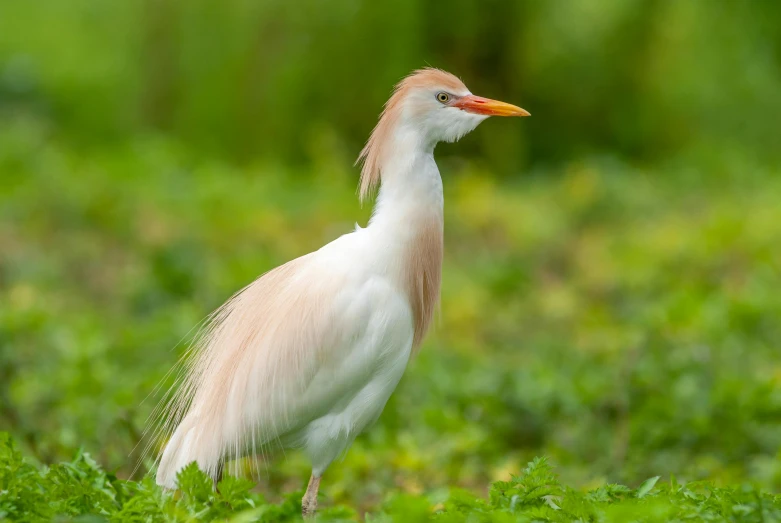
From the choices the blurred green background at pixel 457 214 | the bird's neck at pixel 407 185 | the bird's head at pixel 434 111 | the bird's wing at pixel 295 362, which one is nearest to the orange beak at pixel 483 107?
the bird's head at pixel 434 111

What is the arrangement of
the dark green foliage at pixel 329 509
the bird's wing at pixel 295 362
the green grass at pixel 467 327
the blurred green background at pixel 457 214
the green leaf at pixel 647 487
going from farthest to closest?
the blurred green background at pixel 457 214, the bird's wing at pixel 295 362, the green grass at pixel 467 327, the green leaf at pixel 647 487, the dark green foliage at pixel 329 509

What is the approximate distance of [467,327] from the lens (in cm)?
745

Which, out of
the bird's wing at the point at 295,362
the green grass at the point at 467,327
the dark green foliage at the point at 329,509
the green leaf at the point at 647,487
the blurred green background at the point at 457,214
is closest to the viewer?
the dark green foliage at the point at 329,509

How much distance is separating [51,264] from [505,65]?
6.28m

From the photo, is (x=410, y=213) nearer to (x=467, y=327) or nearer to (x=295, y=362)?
(x=295, y=362)

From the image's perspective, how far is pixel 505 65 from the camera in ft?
39.8

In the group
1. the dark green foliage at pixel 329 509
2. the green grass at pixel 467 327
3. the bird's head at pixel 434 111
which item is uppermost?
the bird's head at pixel 434 111

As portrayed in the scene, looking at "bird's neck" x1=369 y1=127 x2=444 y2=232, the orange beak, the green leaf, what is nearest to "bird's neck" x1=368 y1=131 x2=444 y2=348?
"bird's neck" x1=369 y1=127 x2=444 y2=232

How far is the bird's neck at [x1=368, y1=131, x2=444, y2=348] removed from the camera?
10.9ft

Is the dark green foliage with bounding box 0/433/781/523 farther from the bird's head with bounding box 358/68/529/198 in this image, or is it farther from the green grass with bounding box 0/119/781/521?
the bird's head with bounding box 358/68/529/198

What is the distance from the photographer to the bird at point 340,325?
326 centimetres

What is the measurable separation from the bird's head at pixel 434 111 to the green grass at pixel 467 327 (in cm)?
111

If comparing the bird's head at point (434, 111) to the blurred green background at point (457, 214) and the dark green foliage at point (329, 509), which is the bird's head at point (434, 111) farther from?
the blurred green background at point (457, 214)

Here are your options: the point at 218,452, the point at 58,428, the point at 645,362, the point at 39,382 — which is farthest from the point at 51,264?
the point at 218,452
